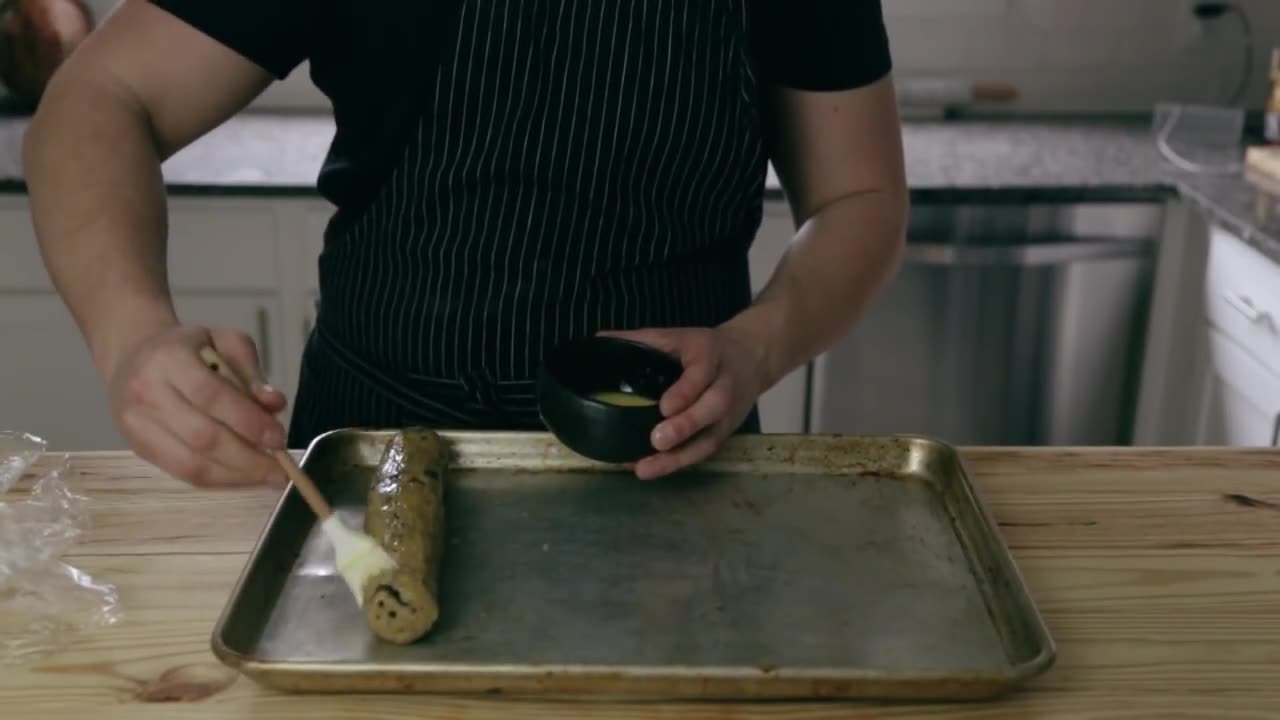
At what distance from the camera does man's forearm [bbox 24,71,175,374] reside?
86cm

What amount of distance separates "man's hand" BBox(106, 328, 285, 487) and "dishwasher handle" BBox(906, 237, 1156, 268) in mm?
1306

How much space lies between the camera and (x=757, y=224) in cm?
113

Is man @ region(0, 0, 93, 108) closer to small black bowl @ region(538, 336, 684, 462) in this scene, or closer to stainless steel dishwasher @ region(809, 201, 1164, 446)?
stainless steel dishwasher @ region(809, 201, 1164, 446)

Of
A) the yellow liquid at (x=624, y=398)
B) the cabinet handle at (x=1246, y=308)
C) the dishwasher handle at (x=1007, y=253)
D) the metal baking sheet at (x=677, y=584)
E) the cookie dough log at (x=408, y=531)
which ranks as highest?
the yellow liquid at (x=624, y=398)

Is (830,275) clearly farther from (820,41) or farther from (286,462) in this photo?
(286,462)

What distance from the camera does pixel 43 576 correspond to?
2.42ft

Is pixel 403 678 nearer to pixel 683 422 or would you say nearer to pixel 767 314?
pixel 683 422

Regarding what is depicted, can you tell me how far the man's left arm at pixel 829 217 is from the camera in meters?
1.00

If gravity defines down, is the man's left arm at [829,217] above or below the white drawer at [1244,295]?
above

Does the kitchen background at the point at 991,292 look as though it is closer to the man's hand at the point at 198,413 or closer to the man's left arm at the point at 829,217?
the man's left arm at the point at 829,217

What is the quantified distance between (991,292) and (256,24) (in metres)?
1.29

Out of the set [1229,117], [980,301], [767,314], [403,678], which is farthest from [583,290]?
[1229,117]

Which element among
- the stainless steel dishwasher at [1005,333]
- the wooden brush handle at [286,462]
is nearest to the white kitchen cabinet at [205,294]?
the stainless steel dishwasher at [1005,333]

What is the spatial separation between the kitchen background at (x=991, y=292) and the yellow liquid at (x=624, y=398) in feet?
3.31
